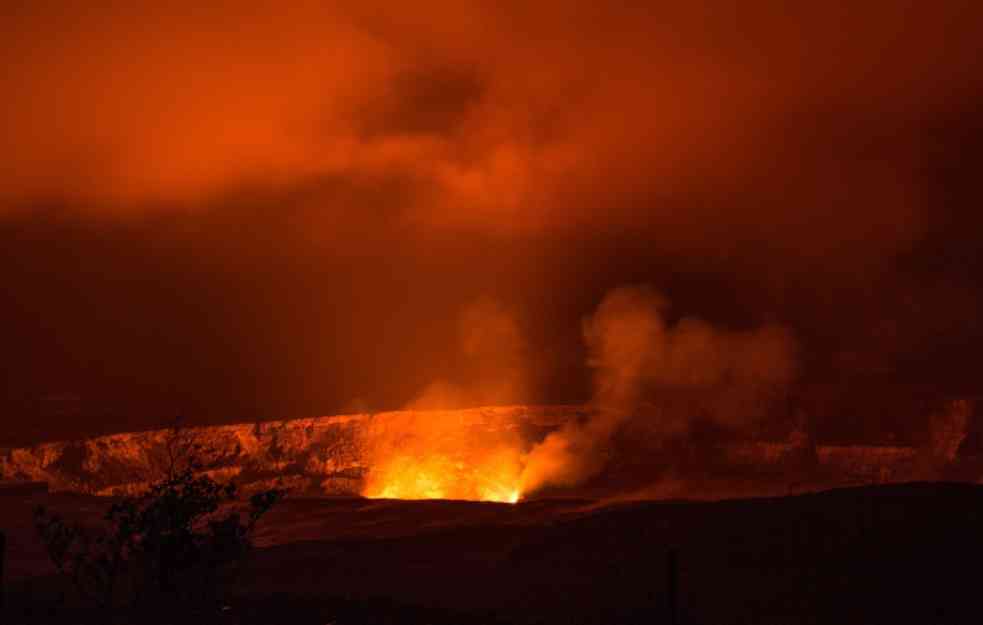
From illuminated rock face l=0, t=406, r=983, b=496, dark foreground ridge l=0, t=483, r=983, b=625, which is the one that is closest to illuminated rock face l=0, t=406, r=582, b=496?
illuminated rock face l=0, t=406, r=983, b=496

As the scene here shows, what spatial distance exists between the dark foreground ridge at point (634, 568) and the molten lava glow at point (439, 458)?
16364 millimetres

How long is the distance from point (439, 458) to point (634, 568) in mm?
31161

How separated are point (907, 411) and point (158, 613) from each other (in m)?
47.0

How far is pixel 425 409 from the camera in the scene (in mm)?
58969

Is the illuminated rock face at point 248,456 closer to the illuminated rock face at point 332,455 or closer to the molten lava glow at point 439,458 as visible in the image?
the illuminated rock face at point 332,455

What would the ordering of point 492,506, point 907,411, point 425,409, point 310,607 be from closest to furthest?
point 310,607, point 492,506, point 907,411, point 425,409

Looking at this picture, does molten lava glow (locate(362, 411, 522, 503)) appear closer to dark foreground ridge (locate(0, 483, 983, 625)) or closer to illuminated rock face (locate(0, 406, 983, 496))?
illuminated rock face (locate(0, 406, 983, 496))

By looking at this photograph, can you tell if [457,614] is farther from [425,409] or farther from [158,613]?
[425,409]

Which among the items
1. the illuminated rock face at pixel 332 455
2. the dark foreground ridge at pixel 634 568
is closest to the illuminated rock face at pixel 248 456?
the illuminated rock face at pixel 332 455

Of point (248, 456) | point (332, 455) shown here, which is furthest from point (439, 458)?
point (248, 456)

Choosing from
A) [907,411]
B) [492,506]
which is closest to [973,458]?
[907,411]

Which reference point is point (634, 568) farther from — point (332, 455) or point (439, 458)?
point (332, 455)

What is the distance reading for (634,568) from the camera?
79.8 feet

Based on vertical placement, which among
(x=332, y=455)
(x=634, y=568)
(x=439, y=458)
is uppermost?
(x=332, y=455)
